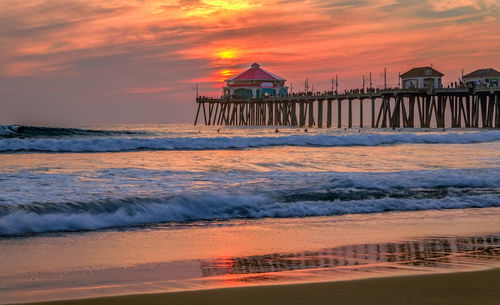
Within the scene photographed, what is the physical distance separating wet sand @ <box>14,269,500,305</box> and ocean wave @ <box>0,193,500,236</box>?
4.04 meters

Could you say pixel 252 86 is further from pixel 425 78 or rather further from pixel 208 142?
pixel 208 142

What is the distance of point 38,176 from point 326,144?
2184 centimetres

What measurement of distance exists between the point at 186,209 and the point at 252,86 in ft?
295

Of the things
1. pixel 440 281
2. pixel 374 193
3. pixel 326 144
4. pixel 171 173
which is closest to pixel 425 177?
pixel 374 193

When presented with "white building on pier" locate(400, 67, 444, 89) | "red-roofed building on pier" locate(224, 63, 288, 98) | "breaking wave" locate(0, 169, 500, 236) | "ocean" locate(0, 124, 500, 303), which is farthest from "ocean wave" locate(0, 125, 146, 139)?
"red-roofed building on pier" locate(224, 63, 288, 98)

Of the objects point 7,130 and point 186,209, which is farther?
point 7,130

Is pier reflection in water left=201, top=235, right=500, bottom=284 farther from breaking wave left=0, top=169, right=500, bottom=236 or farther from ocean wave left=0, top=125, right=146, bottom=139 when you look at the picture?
ocean wave left=0, top=125, right=146, bottom=139

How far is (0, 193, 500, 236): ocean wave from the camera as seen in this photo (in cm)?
838

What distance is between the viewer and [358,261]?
19.9 ft

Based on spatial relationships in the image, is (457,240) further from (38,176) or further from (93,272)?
(38,176)

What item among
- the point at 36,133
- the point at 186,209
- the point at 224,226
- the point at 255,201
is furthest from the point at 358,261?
the point at 36,133

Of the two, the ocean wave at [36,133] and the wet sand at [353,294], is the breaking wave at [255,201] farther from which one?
the ocean wave at [36,133]

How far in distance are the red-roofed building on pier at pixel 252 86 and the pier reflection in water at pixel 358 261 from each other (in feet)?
296

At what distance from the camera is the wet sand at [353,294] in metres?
4.44
